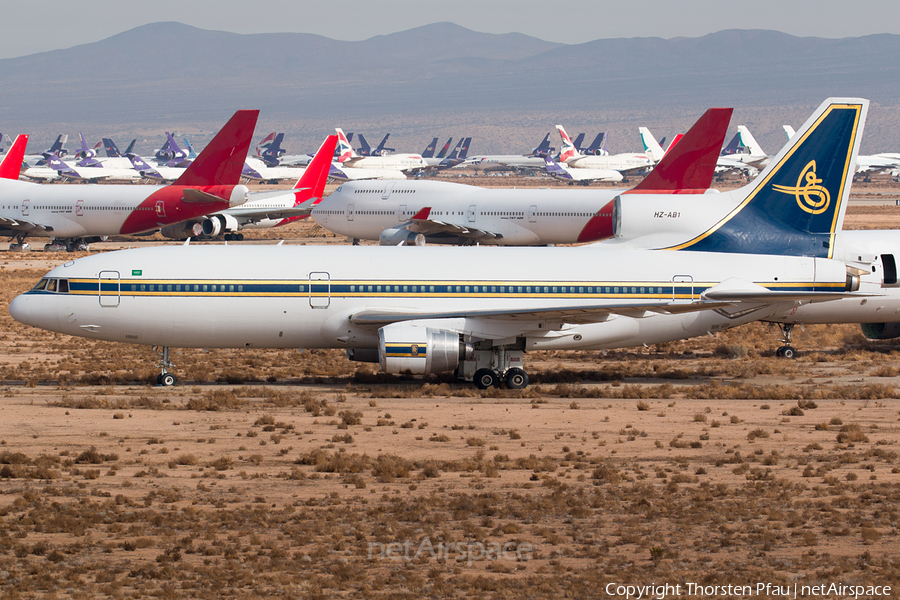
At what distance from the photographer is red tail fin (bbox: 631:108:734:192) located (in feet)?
180

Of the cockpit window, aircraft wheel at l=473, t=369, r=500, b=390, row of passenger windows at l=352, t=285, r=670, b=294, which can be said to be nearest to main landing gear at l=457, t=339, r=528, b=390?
aircraft wheel at l=473, t=369, r=500, b=390

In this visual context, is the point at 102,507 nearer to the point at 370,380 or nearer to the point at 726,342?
the point at 370,380

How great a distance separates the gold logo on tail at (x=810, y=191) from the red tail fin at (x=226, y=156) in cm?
4427

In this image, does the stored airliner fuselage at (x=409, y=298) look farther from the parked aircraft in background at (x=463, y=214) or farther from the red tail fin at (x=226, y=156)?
the red tail fin at (x=226, y=156)

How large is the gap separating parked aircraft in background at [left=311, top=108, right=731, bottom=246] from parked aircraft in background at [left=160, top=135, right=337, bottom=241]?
32.0 ft

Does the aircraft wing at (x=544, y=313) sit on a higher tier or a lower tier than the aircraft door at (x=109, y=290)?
lower

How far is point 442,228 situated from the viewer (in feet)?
239

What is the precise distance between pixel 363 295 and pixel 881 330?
22.5m

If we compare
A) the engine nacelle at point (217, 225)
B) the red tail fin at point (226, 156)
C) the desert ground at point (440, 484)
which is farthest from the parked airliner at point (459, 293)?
the engine nacelle at point (217, 225)

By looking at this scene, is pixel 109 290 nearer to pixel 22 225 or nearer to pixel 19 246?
pixel 22 225

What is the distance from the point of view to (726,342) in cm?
4616

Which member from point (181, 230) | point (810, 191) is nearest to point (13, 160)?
point (181, 230)

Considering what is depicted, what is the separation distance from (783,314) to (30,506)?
2686 centimetres

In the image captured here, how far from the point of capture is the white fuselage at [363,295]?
32.4 meters
